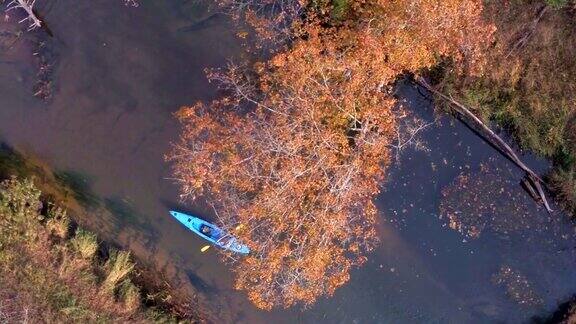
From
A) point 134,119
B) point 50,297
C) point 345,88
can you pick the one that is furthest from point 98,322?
point 345,88

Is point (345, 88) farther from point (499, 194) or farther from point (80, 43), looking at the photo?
point (80, 43)

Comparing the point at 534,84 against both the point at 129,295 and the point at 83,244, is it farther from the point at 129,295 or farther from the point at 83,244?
the point at 83,244

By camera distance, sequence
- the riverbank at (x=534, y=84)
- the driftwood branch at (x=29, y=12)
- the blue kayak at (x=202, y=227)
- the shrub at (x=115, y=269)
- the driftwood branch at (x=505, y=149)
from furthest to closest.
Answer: the driftwood branch at (x=505, y=149)
the blue kayak at (x=202, y=227)
the riverbank at (x=534, y=84)
the driftwood branch at (x=29, y=12)
the shrub at (x=115, y=269)

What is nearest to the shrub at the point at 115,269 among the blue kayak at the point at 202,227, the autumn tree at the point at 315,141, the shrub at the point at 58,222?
the shrub at the point at 58,222

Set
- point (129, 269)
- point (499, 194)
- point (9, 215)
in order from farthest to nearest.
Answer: point (499, 194)
point (129, 269)
point (9, 215)

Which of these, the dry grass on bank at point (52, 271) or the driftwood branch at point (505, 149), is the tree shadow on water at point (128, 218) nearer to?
the dry grass on bank at point (52, 271)

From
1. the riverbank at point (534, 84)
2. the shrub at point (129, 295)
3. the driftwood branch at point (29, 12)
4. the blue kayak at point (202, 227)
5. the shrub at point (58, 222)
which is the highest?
the driftwood branch at point (29, 12)

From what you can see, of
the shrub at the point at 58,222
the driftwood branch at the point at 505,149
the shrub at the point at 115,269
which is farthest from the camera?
the driftwood branch at the point at 505,149

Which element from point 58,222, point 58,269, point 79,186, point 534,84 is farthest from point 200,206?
point 534,84
